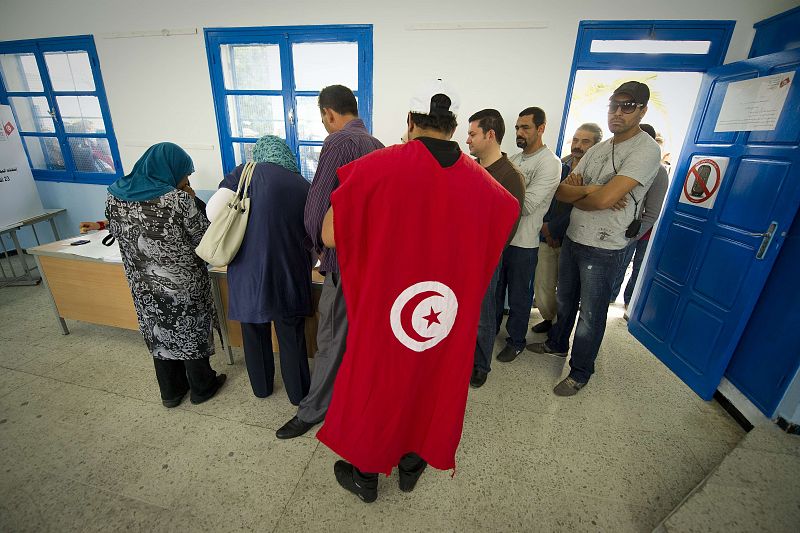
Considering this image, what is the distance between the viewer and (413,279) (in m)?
0.98

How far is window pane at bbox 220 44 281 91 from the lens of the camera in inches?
119

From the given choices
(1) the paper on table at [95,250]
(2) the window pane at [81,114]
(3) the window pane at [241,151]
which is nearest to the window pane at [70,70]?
(2) the window pane at [81,114]

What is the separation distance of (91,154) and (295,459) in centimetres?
432

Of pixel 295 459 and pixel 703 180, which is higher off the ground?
pixel 703 180

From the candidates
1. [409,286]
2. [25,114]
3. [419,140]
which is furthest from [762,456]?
[25,114]

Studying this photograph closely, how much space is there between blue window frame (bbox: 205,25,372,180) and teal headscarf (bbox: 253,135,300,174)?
1.73 metres

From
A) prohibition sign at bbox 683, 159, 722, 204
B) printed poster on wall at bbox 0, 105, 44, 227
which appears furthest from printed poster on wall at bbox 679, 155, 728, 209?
printed poster on wall at bbox 0, 105, 44, 227

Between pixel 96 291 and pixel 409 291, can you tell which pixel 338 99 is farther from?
pixel 96 291

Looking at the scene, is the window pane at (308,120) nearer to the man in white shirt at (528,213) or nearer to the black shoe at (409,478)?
the man in white shirt at (528,213)

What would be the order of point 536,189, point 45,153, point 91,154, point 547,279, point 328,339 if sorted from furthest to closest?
point 45,153, point 91,154, point 547,279, point 536,189, point 328,339

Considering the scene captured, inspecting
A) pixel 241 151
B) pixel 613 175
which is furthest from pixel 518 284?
pixel 241 151

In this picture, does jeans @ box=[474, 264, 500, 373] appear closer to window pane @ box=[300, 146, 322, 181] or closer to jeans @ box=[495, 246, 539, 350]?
jeans @ box=[495, 246, 539, 350]

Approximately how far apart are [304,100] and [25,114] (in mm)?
3567

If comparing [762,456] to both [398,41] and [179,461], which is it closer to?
[179,461]
